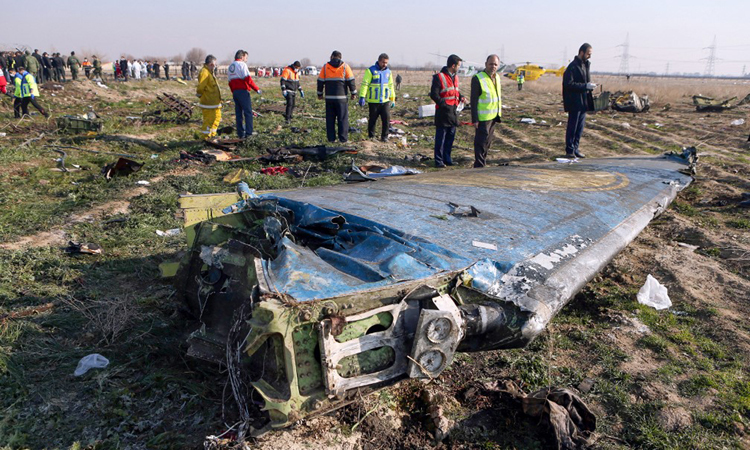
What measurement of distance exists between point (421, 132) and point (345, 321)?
11.1m

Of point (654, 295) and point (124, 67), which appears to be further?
point (124, 67)

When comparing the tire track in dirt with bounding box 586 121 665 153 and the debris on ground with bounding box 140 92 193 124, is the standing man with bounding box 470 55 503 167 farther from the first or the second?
the debris on ground with bounding box 140 92 193 124

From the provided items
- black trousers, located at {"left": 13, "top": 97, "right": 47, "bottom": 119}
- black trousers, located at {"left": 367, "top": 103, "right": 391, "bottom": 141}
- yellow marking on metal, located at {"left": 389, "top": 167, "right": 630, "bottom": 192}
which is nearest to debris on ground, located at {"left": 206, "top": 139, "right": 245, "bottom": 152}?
black trousers, located at {"left": 367, "top": 103, "right": 391, "bottom": 141}

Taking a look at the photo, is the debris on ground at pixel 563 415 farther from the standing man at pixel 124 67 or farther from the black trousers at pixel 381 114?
the standing man at pixel 124 67

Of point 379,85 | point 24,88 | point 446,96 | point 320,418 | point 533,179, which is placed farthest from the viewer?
point 24,88

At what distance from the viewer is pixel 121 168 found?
24.7 ft

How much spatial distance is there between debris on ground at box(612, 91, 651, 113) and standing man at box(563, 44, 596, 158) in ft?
30.8

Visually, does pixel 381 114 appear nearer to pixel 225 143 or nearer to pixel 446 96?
pixel 446 96

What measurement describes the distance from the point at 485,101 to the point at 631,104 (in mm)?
11682

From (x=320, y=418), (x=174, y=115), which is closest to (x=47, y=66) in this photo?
(x=174, y=115)

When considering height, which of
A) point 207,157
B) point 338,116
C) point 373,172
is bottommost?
point 373,172

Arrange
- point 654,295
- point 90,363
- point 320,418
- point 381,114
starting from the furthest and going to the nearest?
1. point 381,114
2. point 654,295
3. point 90,363
4. point 320,418

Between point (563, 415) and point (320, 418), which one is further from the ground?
point (563, 415)

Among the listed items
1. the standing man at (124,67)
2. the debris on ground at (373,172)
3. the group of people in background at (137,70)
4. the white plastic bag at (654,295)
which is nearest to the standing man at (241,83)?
the debris on ground at (373,172)
